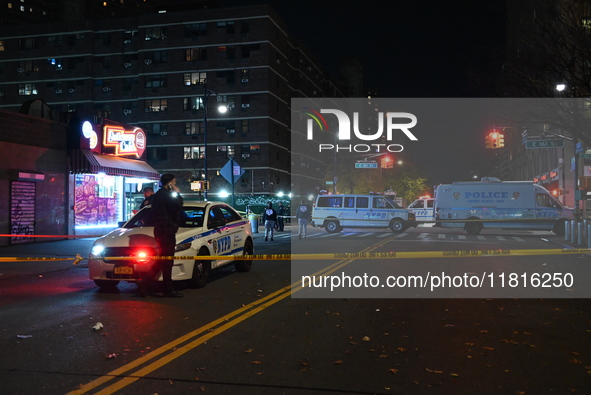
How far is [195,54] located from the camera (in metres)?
65.8

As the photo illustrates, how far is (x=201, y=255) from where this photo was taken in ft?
35.7

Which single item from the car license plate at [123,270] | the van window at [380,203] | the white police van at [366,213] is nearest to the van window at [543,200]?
the white police van at [366,213]

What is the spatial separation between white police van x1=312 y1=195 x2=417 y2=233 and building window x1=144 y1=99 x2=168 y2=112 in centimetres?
4056

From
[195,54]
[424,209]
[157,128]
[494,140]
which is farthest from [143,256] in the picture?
[157,128]

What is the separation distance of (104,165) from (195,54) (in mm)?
43538

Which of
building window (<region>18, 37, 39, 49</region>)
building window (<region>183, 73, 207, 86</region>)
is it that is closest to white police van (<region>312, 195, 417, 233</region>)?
building window (<region>183, 73, 207, 86</region>)

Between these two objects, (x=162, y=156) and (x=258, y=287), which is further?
(x=162, y=156)

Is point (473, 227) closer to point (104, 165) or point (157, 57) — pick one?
point (104, 165)

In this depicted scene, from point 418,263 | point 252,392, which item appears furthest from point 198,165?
point 252,392

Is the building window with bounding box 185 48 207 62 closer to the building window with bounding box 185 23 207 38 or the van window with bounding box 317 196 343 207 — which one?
the building window with bounding box 185 23 207 38

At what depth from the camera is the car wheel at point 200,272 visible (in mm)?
10703

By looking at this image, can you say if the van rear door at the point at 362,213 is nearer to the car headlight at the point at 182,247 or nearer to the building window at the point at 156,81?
the car headlight at the point at 182,247

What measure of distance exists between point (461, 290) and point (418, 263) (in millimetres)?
4393

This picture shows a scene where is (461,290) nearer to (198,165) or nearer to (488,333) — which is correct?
(488,333)
